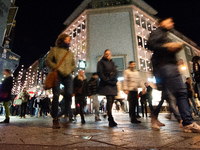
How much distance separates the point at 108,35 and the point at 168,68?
791 inches

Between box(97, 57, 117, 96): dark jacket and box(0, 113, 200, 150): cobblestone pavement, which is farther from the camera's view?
box(97, 57, 117, 96): dark jacket

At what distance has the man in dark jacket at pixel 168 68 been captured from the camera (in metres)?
2.52

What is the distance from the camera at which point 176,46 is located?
105 inches

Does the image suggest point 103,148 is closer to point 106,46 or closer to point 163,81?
point 163,81

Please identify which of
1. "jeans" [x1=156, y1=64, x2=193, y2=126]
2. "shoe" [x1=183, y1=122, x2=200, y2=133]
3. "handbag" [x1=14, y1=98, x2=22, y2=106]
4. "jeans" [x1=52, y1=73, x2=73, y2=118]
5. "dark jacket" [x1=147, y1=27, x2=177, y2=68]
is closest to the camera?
"shoe" [x1=183, y1=122, x2=200, y2=133]

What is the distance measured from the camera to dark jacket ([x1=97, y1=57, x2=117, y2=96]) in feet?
12.1

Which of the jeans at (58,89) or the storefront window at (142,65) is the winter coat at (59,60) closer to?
the jeans at (58,89)

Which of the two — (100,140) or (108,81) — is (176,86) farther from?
(100,140)

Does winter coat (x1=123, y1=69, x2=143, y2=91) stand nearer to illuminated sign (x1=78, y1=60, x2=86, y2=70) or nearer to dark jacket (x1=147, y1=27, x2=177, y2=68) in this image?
dark jacket (x1=147, y1=27, x2=177, y2=68)

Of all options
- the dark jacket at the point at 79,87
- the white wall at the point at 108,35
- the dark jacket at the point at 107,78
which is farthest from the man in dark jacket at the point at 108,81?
the white wall at the point at 108,35

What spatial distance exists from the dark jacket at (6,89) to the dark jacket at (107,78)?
363 cm

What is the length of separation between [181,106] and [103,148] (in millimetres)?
1828

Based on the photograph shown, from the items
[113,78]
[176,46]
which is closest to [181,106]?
[176,46]

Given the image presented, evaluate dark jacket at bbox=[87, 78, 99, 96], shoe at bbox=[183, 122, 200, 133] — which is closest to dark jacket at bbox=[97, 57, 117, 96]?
dark jacket at bbox=[87, 78, 99, 96]
